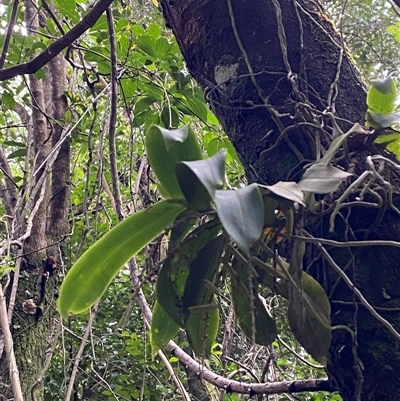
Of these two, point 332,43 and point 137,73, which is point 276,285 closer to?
point 332,43

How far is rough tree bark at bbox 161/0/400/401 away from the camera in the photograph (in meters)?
0.54

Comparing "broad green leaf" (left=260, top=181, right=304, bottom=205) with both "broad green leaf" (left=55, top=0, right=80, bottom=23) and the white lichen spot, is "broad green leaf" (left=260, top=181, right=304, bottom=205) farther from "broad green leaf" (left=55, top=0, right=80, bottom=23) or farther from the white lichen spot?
"broad green leaf" (left=55, top=0, right=80, bottom=23)

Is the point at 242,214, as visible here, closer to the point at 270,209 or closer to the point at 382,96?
the point at 270,209

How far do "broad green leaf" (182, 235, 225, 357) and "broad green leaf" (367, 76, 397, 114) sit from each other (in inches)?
8.8

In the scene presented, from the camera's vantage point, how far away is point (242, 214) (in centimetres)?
39

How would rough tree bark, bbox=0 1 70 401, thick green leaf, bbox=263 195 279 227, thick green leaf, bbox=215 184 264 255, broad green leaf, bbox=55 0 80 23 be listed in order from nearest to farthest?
thick green leaf, bbox=215 184 264 255
thick green leaf, bbox=263 195 279 227
broad green leaf, bbox=55 0 80 23
rough tree bark, bbox=0 1 70 401

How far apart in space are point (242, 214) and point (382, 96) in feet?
0.88

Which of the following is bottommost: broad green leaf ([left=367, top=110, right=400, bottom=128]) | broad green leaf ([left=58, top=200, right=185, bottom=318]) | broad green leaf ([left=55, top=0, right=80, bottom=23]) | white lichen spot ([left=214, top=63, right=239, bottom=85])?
broad green leaf ([left=58, top=200, right=185, bottom=318])

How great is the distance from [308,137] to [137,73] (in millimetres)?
766

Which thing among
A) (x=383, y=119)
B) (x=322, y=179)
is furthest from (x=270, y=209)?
(x=383, y=119)

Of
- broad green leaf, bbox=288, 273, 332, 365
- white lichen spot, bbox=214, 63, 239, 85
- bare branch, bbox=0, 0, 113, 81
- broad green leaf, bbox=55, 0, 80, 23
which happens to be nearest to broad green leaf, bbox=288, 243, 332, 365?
Result: broad green leaf, bbox=288, 273, 332, 365

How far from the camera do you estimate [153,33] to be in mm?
1276

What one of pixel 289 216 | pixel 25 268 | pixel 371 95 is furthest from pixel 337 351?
pixel 25 268

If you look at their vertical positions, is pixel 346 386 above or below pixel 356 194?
below
